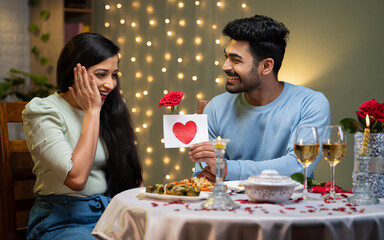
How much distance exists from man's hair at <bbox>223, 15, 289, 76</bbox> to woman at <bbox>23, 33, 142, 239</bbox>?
1.93 feet

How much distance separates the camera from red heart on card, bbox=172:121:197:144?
159cm

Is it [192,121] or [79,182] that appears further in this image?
[79,182]

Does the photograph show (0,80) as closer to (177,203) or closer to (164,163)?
(164,163)

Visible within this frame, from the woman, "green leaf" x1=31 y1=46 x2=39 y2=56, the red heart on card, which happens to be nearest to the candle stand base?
the red heart on card

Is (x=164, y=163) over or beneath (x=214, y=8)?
beneath

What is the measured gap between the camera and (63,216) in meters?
1.78

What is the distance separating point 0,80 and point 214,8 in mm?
2560

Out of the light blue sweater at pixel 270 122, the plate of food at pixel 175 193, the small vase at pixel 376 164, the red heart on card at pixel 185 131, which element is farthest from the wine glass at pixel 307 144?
the light blue sweater at pixel 270 122

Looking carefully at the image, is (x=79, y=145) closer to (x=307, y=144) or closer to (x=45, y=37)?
(x=307, y=144)

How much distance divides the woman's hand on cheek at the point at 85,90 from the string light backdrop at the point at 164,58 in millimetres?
2044

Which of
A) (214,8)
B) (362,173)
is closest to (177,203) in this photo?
(362,173)

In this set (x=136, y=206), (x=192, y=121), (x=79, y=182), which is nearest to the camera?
(x=136, y=206)

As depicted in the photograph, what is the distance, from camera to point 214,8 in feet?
13.0

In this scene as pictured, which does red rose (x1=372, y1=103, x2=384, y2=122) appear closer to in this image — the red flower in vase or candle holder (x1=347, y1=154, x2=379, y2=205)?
the red flower in vase
